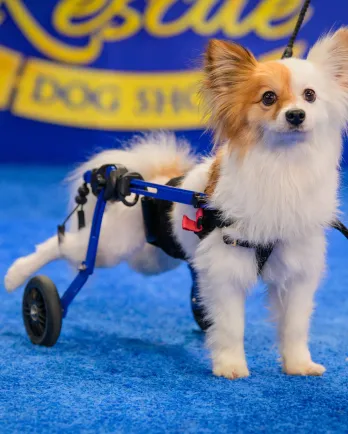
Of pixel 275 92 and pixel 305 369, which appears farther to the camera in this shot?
pixel 305 369

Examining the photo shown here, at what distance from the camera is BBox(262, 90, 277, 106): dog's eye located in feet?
9.22

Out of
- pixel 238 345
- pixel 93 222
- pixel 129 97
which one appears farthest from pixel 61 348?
pixel 129 97

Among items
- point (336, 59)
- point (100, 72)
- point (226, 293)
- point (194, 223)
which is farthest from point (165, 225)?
point (100, 72)

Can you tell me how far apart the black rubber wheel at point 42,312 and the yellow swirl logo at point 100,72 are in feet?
14.1

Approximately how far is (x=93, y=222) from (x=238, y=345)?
936mm

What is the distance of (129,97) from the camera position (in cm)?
770

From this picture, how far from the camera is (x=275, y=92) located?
281cm

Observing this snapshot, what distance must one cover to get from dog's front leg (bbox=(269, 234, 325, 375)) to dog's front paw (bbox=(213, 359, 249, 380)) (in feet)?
0.64

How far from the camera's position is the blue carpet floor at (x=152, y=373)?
251 centimetres

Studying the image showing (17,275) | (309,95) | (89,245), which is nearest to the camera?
(309,95)

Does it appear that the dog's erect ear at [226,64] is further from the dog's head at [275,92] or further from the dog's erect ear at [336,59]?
the dog's erect ear at [336,59]

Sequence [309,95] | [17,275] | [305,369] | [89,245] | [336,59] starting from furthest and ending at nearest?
[17,275] < [89,245] < [305,369] < [336,59] < [309,95]

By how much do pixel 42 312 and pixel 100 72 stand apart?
461cm

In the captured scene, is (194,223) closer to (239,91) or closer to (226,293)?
(226,293)
